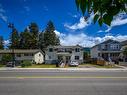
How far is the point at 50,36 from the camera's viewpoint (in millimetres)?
97625

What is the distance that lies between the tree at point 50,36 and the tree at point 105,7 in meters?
93.7

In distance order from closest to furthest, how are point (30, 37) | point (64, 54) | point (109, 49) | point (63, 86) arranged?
point (63, 86) < point (64, 54) < point (109, 49) < point (30, 37)

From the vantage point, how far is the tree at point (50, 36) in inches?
3784

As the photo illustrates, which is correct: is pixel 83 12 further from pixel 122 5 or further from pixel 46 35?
pixel 46 35

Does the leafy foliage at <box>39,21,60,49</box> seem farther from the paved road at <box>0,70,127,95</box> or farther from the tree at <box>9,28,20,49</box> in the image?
the paved road at <box>0,70,127,95</box>

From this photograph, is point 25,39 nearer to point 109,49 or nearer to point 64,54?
point 64,54

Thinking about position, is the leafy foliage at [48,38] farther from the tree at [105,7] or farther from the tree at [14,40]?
the tree at [105,7]

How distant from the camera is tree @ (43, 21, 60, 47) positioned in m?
96.1

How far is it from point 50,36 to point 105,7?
315ft

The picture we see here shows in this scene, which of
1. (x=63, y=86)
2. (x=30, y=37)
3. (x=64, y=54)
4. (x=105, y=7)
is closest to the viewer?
(x=105, y=7)

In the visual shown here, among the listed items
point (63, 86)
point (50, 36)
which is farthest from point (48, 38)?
point (63, 86)

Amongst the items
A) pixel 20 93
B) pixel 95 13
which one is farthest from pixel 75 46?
pixel 95 13

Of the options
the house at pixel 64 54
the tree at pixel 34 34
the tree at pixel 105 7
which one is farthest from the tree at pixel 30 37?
the tree at pixel 105 7

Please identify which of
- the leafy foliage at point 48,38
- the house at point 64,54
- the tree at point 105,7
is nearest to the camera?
the tree at point 105,7
